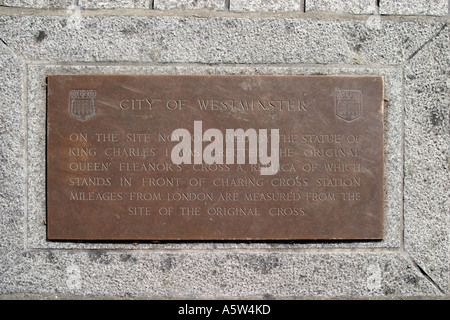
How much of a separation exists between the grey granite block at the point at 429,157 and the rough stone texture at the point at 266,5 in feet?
2.82

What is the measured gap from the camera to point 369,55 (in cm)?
231

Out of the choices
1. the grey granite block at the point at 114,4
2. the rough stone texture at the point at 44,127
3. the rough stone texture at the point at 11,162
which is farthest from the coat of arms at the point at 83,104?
the grey granite block at the point at 114,4

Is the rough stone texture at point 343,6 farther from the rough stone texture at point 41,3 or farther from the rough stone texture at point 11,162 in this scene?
the rough stone texture at point 11,162

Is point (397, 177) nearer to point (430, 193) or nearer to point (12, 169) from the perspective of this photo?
point (430, 193)

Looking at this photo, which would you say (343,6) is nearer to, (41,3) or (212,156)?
(212,156)

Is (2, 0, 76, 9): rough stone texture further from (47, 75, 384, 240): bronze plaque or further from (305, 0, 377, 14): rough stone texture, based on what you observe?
(305, 0, 377, 14): rough stone texture

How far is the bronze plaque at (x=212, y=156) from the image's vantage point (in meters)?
2.23

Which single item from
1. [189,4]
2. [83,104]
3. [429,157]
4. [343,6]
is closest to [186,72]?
[189,4]

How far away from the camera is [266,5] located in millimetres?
2301

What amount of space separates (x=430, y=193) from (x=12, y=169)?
280 cm

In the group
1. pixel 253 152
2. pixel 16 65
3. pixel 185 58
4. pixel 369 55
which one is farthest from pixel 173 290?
pixel 369 55

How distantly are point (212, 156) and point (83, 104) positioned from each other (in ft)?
2.95

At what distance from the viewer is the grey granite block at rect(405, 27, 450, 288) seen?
231 cm

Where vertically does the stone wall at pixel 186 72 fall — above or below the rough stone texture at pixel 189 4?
below
